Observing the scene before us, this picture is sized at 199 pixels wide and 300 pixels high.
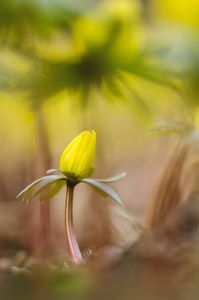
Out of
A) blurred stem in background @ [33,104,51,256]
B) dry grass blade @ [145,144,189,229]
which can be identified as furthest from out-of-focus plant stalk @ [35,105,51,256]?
dry grass blade @ [145,144,189,229]

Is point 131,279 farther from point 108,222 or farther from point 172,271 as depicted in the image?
point 108,222

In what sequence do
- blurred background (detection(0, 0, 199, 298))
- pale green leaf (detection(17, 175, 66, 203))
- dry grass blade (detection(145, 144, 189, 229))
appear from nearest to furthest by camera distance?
1. pale green leaf (detection(17, 175, 66, 203))
2. dry grass blade (detection(145, 144, 189, 229))
3. blurred background (detection(0, 0, 199, 298))

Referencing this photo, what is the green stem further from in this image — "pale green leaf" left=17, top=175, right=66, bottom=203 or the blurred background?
the blurred background

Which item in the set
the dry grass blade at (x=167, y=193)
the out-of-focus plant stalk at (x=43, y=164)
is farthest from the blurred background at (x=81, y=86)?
the dry grass blade at (x=167, y=193)

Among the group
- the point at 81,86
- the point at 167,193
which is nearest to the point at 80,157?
the point at 167,193

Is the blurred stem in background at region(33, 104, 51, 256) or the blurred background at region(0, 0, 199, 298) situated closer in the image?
the blurred stem in background at region(33, 104, 51, 256)
